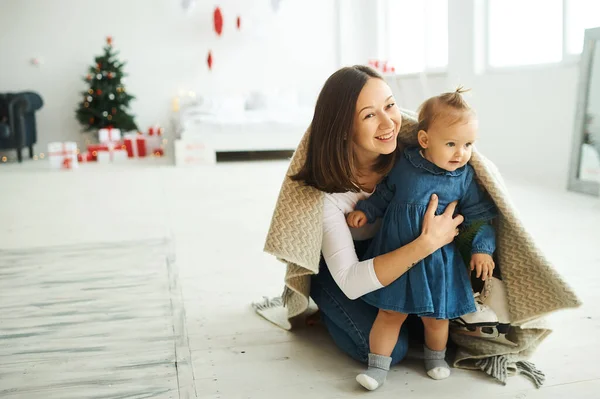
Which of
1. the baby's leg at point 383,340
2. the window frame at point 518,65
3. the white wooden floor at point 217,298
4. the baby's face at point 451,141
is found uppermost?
the window frame at point 518,65

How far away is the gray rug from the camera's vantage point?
1.53m

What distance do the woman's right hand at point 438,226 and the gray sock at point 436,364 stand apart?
29cm

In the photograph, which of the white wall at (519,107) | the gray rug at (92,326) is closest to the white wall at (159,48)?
the white wall at (519,107)

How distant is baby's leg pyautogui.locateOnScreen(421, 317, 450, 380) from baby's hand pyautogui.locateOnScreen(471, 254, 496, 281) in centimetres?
16

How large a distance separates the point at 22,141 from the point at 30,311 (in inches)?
211

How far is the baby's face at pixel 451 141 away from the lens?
144 cm

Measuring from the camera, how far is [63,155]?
20.2 feet

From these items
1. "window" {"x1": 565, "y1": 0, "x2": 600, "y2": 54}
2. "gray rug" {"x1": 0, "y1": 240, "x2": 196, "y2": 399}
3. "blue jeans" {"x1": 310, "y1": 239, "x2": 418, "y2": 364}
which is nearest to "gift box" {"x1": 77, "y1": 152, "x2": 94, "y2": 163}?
"gray rug" {"x1": 0, "y1": 240, "x2": 196, "y2": 399}

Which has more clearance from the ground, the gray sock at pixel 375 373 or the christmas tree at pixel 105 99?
the christmas tree at pixel 105 99

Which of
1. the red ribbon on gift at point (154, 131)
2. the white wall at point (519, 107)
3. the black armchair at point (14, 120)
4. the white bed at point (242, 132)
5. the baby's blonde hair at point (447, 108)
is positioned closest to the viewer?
the baby's blonde hair at point (447, 108)

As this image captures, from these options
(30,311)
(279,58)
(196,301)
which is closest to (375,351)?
(196,301)

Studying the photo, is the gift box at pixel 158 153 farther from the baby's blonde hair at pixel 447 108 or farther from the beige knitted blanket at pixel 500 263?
the baby's blonde hair at pixel 447 108

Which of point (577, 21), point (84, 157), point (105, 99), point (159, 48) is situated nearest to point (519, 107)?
point (577, 21)

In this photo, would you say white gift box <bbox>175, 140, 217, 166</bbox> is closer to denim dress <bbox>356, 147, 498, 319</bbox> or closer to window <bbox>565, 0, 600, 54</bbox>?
window <bbox>565, 0, 600, 54</bbox>
